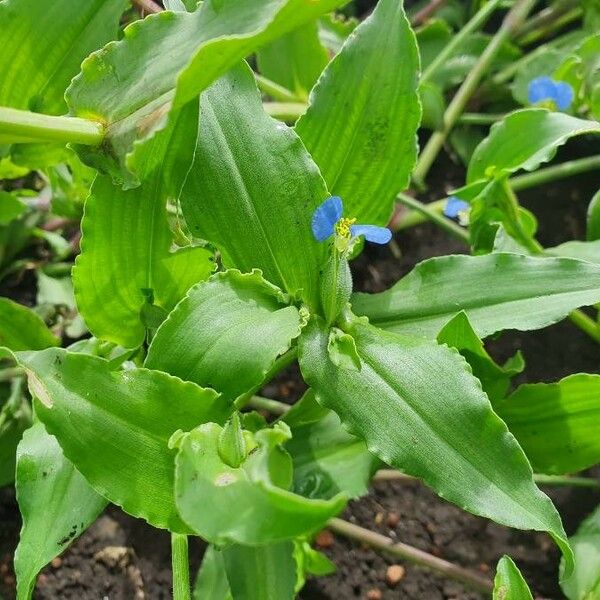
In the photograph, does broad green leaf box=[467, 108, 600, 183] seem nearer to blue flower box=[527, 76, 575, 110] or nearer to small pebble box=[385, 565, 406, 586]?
blue flower box=[527, 76, 575, 110]

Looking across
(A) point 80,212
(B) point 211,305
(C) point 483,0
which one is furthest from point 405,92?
(C) point 483,0

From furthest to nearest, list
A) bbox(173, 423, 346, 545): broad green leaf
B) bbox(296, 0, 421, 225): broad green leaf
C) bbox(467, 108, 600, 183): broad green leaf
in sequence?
bbox(467, 108, 600, 183): broad green leaf, bbox(296, 0, 421, 225): broad green leaf, bbox(173, 423, 346, 545): broad green leaf

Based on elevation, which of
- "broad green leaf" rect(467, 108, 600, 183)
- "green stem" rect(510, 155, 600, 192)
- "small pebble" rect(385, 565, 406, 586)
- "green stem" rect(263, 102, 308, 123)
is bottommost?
"small pebble" rect(385, 565, 406, 586)

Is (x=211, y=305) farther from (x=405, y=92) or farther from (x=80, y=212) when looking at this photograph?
(x=80, y=212)

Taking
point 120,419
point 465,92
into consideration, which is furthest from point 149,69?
point 465,92

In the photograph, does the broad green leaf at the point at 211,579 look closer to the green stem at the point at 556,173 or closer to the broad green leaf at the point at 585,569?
the broad green leaf at the point at 585,569

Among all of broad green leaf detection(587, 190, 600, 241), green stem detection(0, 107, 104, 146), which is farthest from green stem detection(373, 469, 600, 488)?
green stem detection(0, 107, 104, 146)
